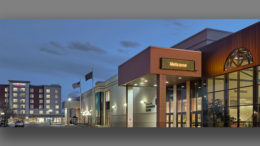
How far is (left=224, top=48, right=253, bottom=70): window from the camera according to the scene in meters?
23.9

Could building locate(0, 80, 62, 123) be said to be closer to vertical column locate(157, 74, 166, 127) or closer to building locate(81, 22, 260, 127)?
building locate(81, 22, 260, 127)

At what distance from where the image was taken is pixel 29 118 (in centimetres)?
14988

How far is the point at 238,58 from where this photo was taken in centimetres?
2473

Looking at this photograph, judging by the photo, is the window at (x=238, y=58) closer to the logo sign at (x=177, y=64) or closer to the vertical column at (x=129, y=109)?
the logo sign at (x=177, y=64)

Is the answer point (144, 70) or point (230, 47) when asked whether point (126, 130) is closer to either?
point (144, 70)

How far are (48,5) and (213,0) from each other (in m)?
10.0

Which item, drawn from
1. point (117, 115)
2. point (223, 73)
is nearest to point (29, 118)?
point (117, 115)

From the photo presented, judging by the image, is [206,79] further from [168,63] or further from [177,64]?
[168,63]

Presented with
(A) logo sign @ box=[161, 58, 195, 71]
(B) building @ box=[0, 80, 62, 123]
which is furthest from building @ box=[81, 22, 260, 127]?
(B) building @ box=[0, 80, 62, 123]

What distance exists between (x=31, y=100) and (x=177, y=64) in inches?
5628

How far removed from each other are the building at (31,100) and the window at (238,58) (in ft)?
441

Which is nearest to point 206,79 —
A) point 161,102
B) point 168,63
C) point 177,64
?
point 177,64

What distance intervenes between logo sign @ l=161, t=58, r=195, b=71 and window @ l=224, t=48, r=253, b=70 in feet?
11.4

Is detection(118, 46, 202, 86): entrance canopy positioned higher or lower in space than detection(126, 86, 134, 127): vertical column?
higher
